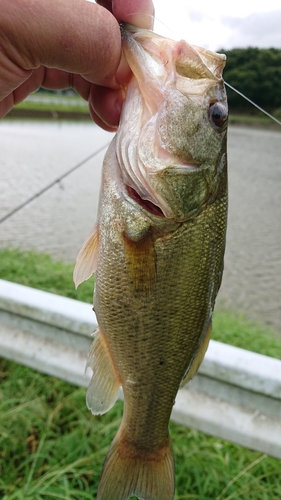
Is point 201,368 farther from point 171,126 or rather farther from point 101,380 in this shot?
point 171,126

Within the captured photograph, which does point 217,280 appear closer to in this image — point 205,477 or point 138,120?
point 138,120

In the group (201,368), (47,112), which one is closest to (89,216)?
(201,368)

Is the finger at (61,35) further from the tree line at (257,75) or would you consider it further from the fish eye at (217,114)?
the tree line at (257,75)

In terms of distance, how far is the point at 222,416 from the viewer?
238cm

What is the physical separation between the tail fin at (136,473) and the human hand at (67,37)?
1.40 m

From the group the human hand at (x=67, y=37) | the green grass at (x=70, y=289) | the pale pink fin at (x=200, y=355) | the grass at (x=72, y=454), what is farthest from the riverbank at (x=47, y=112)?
the pale pink fin at (x=200, y=355)

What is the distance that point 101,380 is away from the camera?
1.71 meters

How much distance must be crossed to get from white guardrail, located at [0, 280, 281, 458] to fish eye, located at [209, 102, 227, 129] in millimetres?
1293

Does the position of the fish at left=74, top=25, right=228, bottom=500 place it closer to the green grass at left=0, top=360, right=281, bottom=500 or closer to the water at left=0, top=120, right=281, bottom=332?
the green grass at left=0, top=360, right=281, bottom=500

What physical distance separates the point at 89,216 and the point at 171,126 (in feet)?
26.7

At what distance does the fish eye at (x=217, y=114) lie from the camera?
157 cm

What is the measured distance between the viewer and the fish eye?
157 cm

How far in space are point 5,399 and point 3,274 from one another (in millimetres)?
2212

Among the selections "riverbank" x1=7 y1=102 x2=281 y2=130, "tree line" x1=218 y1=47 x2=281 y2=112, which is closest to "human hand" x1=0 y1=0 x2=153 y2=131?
"riverbank" x1=7 y1=102 x2=281 y2=130
